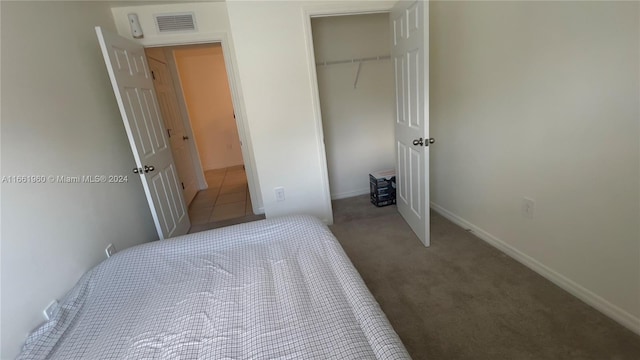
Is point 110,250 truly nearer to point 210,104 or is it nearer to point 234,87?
point 234,87

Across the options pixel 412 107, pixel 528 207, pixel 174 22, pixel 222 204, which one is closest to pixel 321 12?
pixel 412 107

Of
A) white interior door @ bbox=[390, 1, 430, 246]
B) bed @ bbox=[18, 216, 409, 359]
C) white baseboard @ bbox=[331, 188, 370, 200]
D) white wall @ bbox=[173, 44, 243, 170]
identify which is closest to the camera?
bed @ bbox=[18, 216, 409, 359]

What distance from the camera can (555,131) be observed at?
163cm

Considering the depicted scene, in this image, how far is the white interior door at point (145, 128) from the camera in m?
2.00

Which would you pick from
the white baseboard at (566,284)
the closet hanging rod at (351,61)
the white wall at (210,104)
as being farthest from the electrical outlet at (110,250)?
the white wall at (210,104)

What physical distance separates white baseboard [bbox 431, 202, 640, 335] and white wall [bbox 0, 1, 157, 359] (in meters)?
2.76

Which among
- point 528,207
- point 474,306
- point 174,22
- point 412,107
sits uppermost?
point 174,22

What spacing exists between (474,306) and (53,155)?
8.29ft

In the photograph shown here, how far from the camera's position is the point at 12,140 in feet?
4.22

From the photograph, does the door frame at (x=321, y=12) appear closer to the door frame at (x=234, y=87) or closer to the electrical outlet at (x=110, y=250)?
the door frame at (x=234, y=87)

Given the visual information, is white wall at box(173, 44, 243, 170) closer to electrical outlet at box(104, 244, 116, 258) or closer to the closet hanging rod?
the closet hanging rod

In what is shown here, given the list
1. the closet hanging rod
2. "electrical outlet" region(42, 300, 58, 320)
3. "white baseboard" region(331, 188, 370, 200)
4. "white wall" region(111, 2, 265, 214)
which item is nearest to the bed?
"electrical outlet" region(42, 300, 58, 320)

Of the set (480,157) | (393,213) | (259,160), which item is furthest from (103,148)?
(480,157)

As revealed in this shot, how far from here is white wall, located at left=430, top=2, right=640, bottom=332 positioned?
1348mm
